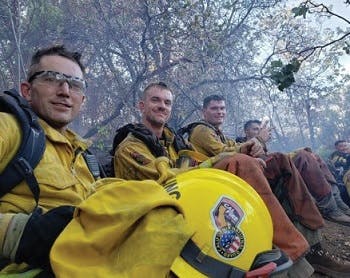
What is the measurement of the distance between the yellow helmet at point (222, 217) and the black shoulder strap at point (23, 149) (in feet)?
2.13

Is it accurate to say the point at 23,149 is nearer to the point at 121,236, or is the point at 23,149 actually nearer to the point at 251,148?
the point at 121,236

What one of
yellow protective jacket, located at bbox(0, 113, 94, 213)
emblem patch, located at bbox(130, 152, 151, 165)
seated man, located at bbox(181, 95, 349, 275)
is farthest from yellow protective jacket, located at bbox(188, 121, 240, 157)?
yellow protective jacket, located at bbox(0, 113, 94, 213)

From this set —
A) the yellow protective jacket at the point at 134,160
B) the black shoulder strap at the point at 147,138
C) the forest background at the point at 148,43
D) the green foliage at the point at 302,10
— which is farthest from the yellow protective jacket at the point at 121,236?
the forest background at the point at 148,43

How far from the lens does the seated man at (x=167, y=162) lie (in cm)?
213

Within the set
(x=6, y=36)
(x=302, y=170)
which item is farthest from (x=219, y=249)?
(x=6, y=36)

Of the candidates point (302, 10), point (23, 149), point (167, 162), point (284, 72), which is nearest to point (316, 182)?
point (284, 72)

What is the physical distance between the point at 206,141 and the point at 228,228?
110 inches

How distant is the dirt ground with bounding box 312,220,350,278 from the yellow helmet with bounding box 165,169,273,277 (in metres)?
1.54

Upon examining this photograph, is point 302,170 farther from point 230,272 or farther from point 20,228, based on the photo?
point 20,228

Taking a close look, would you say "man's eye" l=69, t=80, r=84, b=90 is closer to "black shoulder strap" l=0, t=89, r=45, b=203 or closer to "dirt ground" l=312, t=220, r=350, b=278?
"black shoulder strap" l=0, t=89, r=45, b=203

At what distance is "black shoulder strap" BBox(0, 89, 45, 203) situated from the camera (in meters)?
1.49

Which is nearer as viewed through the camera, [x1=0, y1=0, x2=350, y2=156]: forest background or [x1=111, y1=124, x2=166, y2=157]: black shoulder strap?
[x1=111, y1=124, x2=166, y2=157]: black shoulder strap

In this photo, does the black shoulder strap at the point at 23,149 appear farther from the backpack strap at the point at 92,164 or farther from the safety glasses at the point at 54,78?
the backpack strap at the point at 92,164

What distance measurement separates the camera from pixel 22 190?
154 cm
